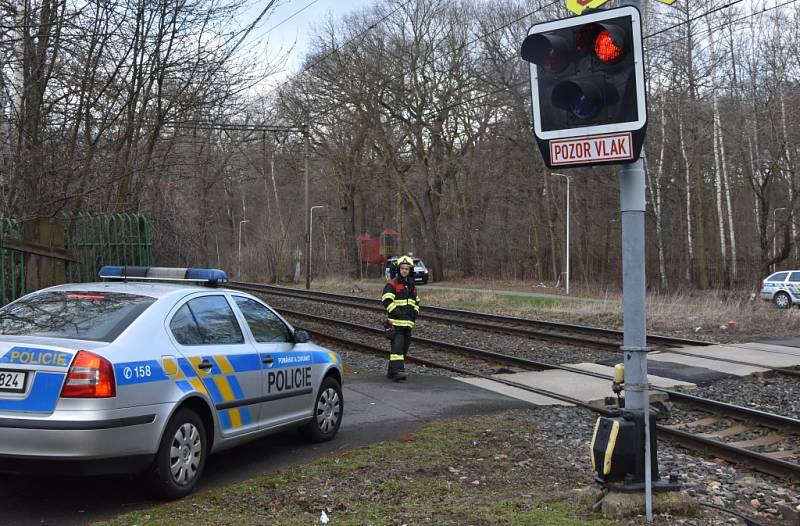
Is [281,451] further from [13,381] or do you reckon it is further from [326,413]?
[13,381]

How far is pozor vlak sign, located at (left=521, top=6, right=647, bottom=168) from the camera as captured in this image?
491 centimetres

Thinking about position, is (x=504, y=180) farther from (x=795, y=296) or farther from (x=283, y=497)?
(x=283, y=497)

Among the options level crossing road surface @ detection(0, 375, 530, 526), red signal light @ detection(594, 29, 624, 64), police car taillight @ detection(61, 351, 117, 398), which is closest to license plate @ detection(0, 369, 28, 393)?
police car taillight @ detection(61, 351, 117, 398)

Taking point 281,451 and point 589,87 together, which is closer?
point 589,87

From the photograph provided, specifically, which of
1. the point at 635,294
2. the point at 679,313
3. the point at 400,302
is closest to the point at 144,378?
the point at 635,294

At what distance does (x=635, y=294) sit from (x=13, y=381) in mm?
3991

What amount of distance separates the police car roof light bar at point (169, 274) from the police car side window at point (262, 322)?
27cm

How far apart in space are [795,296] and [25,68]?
985 inches

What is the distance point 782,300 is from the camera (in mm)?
27484

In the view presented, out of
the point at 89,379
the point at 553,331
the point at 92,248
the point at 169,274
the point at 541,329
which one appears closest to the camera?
the point at 89,379

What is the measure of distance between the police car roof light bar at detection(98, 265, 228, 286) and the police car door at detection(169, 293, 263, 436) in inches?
12.1

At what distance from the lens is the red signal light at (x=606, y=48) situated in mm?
4879

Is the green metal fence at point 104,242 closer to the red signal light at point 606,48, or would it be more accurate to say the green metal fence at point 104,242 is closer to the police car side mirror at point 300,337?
the police car side mirror at point 300,337

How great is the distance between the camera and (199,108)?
11.6 m
